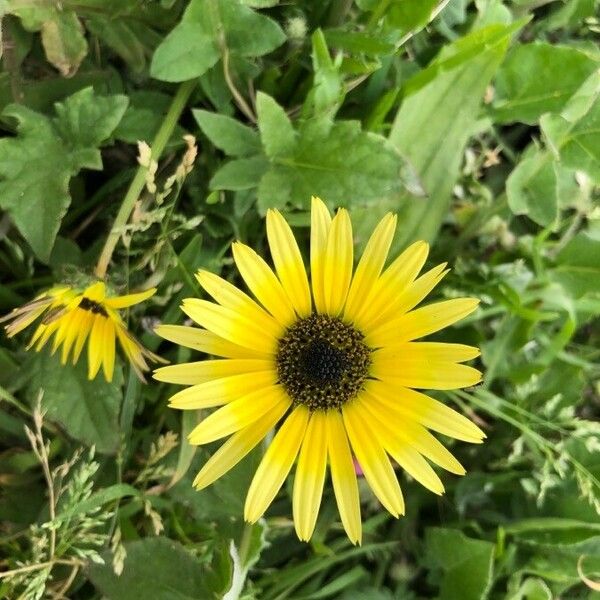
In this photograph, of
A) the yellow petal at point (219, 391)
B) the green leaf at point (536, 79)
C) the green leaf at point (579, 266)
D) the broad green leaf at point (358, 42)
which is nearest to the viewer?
the yellow petal at point (219, 391)

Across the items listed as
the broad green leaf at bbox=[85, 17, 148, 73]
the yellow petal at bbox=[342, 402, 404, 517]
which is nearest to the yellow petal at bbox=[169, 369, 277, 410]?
the yellow petal at bbox=[342, 402, 404, 517]

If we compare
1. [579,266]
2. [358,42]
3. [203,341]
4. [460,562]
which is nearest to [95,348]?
[203,341]

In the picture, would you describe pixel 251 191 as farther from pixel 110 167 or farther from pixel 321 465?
pixel 321 465

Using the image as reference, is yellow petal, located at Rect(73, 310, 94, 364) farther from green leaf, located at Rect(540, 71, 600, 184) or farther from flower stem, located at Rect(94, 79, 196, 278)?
green leaf, located at Rect(540, 71, 600, 184)

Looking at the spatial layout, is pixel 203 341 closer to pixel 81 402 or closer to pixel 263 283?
pixel 263 283

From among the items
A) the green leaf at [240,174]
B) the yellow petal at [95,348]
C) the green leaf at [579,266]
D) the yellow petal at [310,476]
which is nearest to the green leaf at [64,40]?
→ the green leaf at [240,174]

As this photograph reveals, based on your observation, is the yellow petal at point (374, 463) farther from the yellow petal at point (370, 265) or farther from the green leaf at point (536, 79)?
the green leaf at point (536, 79)
